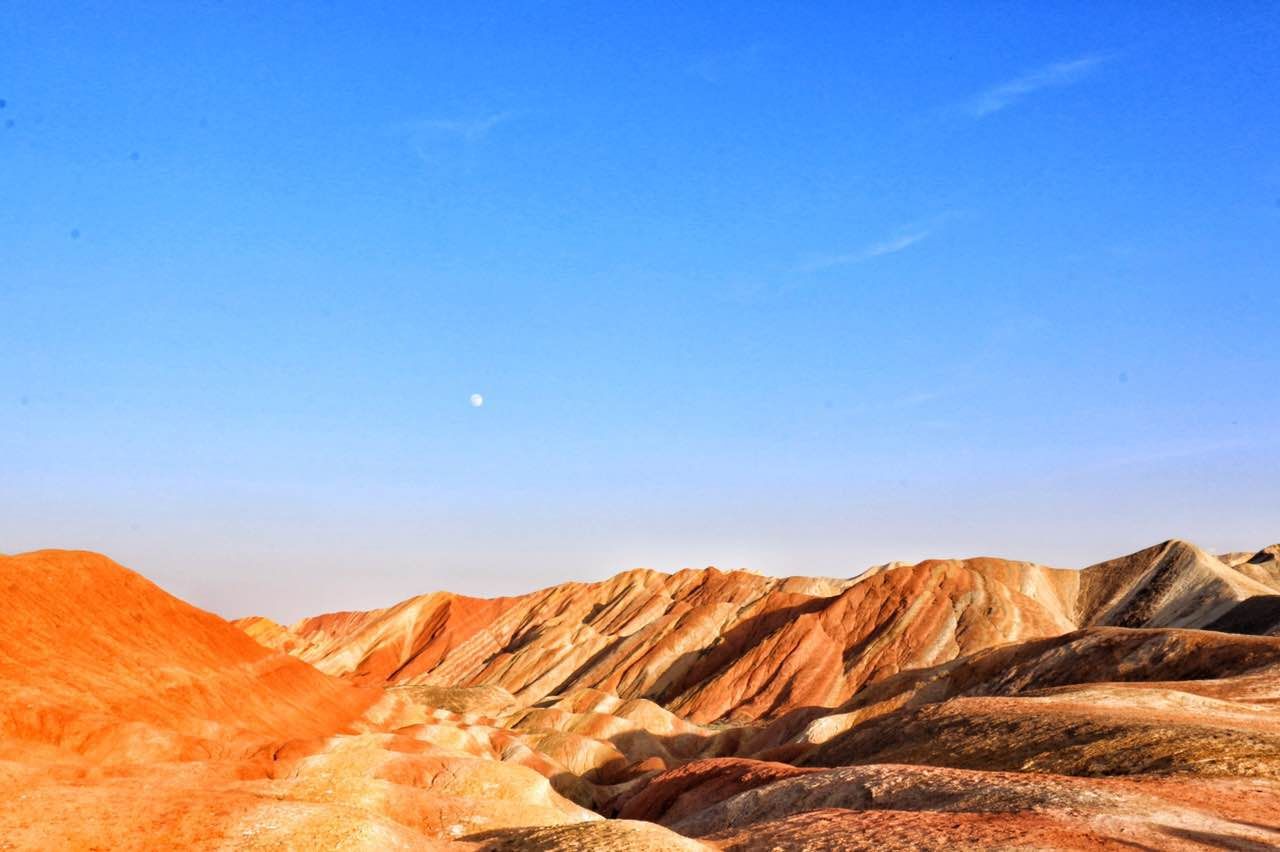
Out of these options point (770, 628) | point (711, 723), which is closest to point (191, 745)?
point (711, 723)

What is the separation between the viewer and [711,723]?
314ft

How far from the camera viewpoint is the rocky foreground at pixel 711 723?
23.7m

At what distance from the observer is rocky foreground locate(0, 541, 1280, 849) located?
23719 mm

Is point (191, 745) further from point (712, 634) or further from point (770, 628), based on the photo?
point (712, 634)

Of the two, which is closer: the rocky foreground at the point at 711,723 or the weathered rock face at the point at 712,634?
the rocky foreground at the point at 711,723

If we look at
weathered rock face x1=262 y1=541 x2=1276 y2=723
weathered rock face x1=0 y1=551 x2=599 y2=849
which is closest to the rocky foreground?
weathered rock face x1=0 y1=551 x2=599 y2=849

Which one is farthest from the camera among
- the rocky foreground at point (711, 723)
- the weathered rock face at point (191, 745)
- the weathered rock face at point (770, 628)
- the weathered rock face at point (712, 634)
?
the weathered rock face at point (712, 634)

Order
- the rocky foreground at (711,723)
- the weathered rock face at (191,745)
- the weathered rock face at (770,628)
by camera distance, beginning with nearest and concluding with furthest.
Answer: the rocky foreground at (711,723) → the weathered rock face at (191,745) → the weathered rock face at (770,628)

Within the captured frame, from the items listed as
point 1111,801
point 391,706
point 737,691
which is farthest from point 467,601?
point 1111,801

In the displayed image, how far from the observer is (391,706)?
3132 inches

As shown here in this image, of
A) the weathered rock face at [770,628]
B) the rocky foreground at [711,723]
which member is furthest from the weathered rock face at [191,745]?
the weathered rock face at [770,628]

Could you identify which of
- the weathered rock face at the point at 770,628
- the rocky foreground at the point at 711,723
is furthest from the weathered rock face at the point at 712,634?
the rocky foreground at the point at 711,723

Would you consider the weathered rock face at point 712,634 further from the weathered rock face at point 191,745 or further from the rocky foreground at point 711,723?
the weathered rock face at point 191,745

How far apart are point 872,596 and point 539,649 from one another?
4298 centimetres
